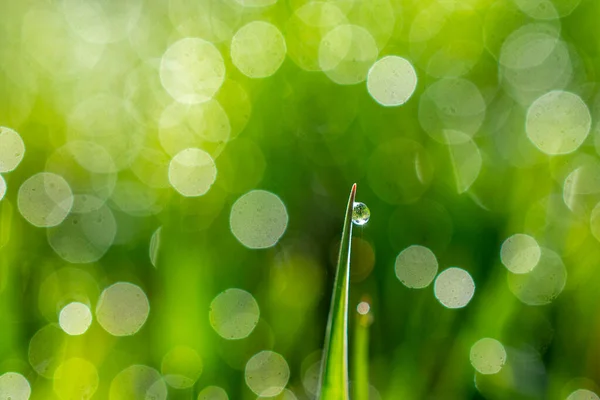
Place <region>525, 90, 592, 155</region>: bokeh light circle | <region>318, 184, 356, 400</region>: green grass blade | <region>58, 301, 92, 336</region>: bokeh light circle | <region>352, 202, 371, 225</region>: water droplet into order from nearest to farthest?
1. <region>318, 184, 356, 400</region>: green grass blade
2. <region>352, 202, 371, 225</region>: water droplet
3. <region>58, 301, 92, 336</region>: bokeh light circle
4. <region>525, 90, 592, 155</region>: bokeh light circle

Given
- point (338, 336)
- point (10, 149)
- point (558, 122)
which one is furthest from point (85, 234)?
point (558, 122)

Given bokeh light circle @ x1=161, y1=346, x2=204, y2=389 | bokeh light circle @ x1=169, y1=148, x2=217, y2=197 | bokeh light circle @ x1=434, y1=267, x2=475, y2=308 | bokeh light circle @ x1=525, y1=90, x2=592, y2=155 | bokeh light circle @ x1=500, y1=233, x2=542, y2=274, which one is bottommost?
bokeh light circle @ x1=161, y1=346, x2=204, y2=389

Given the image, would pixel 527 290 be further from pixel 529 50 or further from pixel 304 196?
pixel 529 50

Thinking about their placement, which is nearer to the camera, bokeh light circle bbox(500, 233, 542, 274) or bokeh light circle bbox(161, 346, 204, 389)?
bokeh light circle bbox(161, 346, 204, 389)

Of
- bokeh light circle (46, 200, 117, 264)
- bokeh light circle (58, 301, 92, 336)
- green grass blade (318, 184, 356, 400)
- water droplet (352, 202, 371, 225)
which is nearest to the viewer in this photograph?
green grass blade (318, 184, 356, 400)

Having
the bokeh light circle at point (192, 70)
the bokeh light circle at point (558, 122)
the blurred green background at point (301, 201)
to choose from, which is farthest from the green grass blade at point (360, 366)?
the bokeh light circle at point (192, 70)

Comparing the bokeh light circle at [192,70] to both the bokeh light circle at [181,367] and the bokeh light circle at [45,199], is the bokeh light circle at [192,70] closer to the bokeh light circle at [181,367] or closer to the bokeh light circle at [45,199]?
the bokeh light circle at [45,199]

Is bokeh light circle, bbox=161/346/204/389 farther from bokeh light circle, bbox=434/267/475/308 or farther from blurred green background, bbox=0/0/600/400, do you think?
bokeh light circle, bbox=434/267/475/308

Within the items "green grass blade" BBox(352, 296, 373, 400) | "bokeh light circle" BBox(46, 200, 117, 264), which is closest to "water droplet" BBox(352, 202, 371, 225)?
"green grass blade" BBox(352, 296, 373, 400)

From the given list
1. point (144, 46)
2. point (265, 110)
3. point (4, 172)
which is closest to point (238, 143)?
point (265, 110)
